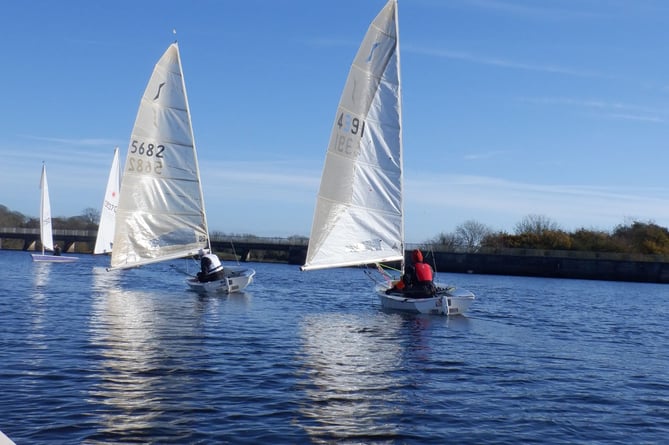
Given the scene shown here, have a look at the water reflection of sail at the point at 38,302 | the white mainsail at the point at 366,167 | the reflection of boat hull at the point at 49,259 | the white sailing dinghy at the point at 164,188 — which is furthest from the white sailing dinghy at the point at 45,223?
the white mainsail at the point at 366,167

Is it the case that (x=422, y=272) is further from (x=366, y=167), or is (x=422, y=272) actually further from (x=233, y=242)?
(x=233, y=242)

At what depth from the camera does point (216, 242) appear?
80750 millimetres

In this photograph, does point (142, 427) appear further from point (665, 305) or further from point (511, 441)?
point (665, 305)

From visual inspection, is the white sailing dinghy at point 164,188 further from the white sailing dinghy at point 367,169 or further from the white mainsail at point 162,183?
the white sailing dinghy at point 367,169

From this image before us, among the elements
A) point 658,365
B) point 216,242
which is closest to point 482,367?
point 658,365

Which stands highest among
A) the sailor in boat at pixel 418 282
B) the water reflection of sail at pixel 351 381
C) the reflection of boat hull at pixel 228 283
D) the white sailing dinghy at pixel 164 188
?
the white sailing dinghy at pixel 164 188

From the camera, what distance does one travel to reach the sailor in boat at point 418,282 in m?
21.5

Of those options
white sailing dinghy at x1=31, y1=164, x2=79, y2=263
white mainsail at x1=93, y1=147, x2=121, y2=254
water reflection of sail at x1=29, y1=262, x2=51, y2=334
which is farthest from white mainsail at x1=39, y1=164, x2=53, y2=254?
water reflection of sail at x1=29, y1=262, x2=51, y2=334

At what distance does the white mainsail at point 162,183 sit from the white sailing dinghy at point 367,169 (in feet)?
22.4

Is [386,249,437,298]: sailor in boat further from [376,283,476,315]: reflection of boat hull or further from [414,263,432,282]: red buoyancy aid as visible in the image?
[376,283,476,315]: reflection of boat hull

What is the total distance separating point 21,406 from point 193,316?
10.9 m

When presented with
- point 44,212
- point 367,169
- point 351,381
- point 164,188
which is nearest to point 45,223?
point 44,212

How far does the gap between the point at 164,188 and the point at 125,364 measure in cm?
1584

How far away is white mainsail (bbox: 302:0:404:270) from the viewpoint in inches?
896
